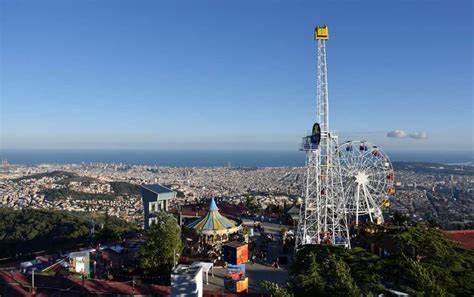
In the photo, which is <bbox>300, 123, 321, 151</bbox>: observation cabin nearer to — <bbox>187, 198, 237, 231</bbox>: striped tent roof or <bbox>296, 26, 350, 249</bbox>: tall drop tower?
<bbox>296, 26, 350, 249</bbox>: tall drop tower

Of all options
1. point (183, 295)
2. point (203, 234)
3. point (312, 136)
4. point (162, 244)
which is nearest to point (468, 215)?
point (312, 136)

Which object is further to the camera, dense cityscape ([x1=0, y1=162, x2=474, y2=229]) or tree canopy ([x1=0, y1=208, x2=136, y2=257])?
dense cityscape ([x1=0, y1=162, x2=474, y2=229])

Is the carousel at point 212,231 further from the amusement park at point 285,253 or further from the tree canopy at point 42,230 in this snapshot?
the tree canopy at point 42,230

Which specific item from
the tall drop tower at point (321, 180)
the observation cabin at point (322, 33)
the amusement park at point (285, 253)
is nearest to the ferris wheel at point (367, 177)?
the amusement park at point (285, 253)

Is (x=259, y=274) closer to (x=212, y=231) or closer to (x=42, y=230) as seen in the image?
(x=212, y=231)

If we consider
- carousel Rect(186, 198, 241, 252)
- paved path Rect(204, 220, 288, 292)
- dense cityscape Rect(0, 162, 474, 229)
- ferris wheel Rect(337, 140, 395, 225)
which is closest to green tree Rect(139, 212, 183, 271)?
paved path Rect(204, 220, 288, 292)

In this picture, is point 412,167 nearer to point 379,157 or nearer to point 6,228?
point 379,157
